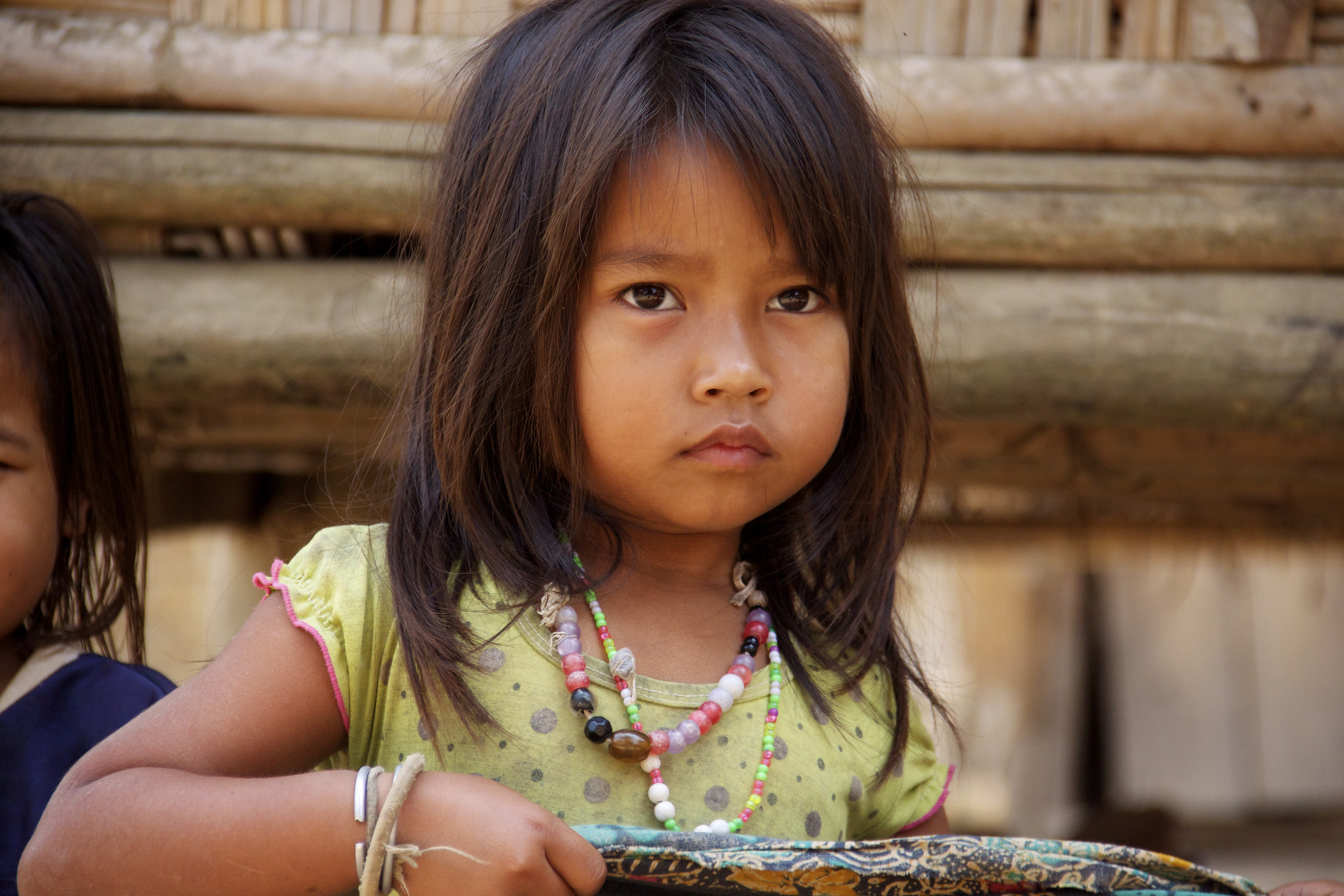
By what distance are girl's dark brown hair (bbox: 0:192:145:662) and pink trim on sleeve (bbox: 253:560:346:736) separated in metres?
0.47

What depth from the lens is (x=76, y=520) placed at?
1.64m

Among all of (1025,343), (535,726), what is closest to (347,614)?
(535,726)

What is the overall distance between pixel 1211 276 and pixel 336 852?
1.64m

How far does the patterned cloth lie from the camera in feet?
3.60

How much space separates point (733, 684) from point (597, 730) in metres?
0.19

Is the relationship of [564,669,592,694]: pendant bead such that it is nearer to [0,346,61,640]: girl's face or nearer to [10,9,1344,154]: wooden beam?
Answer: [0,346,61,640]: girl's face

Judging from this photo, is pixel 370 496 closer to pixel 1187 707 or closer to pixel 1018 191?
pixel 1018 191

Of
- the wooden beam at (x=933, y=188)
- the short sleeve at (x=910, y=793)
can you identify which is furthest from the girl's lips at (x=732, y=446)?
the wooden beam at (x=933, y=188)

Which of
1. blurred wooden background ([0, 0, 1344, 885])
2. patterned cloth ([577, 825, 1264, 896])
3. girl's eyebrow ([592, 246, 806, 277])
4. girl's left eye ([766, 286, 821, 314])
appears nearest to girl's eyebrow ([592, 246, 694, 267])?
girl's eyebrow ([592, 246, 806, 277])

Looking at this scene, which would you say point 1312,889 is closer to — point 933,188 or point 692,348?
point 692,348

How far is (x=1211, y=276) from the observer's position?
2062 millimetres

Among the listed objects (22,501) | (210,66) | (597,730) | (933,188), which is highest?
(210,66)

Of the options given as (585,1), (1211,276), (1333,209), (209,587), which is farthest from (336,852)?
(209,587)

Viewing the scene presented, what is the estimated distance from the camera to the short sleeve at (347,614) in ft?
4.17
